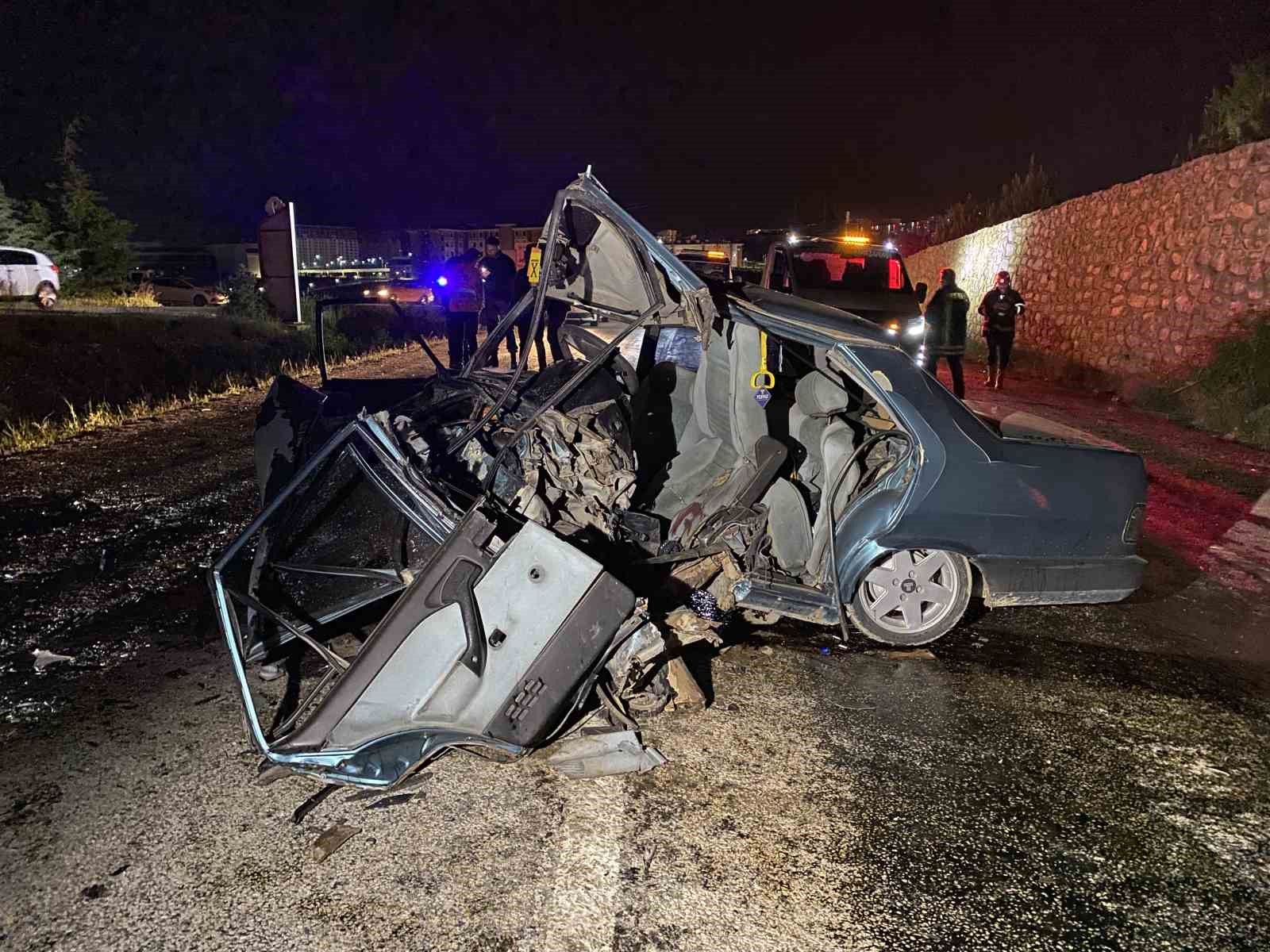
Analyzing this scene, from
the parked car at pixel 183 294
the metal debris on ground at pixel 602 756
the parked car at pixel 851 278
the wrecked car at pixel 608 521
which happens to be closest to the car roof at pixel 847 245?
the parked car at pixel 851 278

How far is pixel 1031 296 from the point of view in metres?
17.4

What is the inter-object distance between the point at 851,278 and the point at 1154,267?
14.8 feet

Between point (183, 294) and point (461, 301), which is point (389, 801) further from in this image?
point (183, 294)

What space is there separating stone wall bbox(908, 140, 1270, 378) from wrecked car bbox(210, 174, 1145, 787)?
341 inches

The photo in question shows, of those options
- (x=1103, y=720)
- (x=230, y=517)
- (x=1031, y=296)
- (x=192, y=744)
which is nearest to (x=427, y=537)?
(x=192, y=744)

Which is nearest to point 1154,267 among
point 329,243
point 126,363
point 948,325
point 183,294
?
point 948,325

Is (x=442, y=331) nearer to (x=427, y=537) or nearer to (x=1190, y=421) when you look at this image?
(x=1190, y=421)

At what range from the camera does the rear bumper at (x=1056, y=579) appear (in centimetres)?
407

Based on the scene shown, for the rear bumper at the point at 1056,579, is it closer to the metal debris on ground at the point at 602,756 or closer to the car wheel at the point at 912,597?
the car wheel at the point at 912,597

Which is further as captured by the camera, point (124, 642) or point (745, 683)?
point (124, 642)

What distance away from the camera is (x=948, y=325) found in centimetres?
1120

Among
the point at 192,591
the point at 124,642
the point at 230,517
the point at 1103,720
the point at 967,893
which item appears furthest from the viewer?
the point at 230,517

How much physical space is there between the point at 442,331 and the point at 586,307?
17984mm

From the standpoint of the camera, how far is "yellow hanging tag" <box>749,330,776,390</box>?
4152 millimetres
